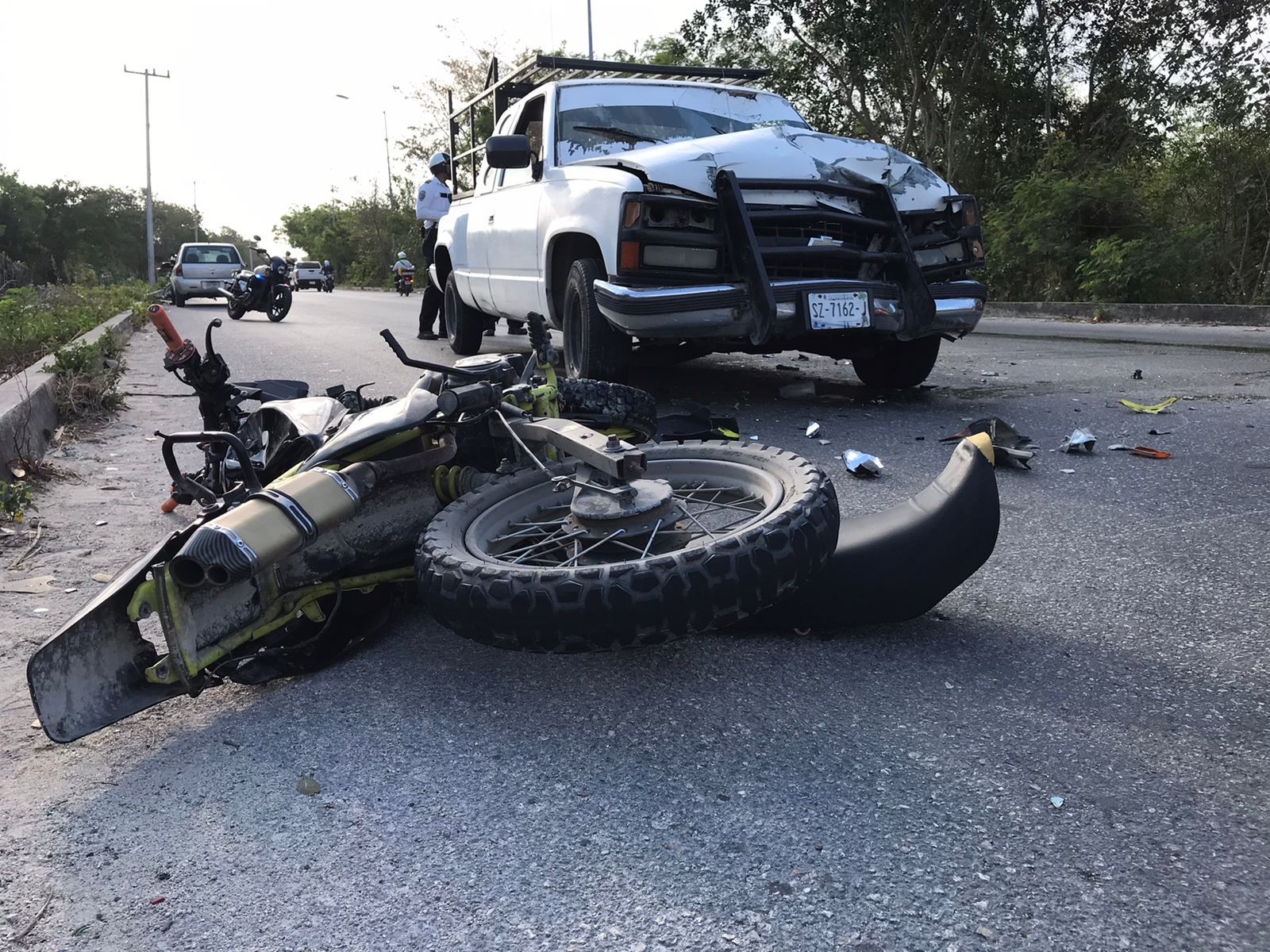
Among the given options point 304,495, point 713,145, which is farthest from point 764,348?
point 304,495

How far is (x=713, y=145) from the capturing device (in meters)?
5.08

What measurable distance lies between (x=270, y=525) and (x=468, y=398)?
0.58 meters

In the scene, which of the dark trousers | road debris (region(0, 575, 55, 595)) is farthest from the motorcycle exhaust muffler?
the dark trousers

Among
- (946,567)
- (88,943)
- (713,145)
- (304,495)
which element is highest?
(713,145)

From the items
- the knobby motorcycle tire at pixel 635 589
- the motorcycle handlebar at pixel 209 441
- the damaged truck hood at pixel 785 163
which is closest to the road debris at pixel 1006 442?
the damaged truck hood at pixel 785 163

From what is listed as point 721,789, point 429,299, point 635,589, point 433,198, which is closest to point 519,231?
point 429,299

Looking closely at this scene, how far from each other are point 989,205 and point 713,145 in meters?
16.1

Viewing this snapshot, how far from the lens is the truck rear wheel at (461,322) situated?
877cm

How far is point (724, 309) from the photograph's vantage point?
4.95m

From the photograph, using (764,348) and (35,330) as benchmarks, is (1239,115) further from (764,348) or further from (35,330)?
(35,330)

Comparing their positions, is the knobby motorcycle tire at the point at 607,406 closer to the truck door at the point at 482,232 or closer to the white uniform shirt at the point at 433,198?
the truck door at the point at 482,232

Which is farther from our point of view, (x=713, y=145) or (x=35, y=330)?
(x=35, y=330)

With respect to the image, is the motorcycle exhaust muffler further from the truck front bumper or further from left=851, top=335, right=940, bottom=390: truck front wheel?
left=851, top=335, right=940, bottom=390: truck front wheel

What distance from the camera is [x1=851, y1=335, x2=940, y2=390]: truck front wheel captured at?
239 inches
